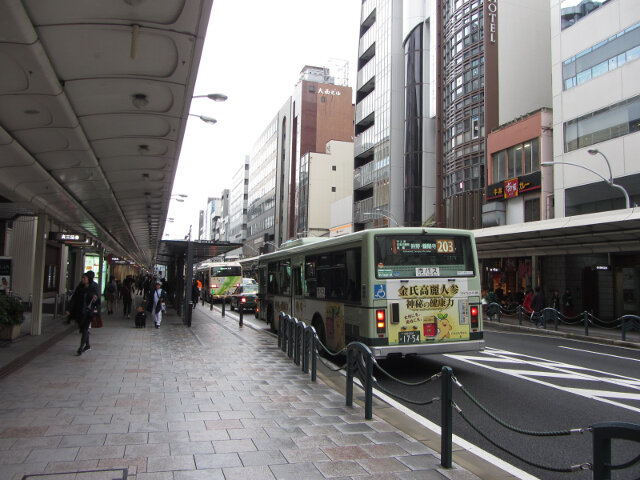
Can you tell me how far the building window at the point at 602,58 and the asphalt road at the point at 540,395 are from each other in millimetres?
18616

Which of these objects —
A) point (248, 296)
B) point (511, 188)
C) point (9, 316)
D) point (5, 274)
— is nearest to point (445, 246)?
point (9, 316)

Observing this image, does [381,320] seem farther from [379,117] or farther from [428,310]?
[379,117]

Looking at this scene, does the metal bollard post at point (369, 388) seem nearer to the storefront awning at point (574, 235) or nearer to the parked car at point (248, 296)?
the storefront awning at point (574, 235)

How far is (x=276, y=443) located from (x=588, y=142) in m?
28.2

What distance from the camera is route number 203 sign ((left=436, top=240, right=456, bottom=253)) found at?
986 cm

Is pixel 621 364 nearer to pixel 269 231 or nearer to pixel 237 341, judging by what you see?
pixel 237 341

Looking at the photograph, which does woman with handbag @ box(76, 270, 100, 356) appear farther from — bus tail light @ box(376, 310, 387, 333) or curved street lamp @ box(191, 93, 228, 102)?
bus tail light @ box(376, 310, 387, 333)

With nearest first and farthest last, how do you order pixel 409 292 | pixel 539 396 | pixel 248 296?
1. pixel 539 396
2. pixel 409 292
3. pixel 248 296

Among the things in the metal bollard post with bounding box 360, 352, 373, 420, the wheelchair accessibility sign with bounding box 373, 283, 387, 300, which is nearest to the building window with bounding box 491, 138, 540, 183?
the wheelchair accessibility sign with bounding box 373, 283, 387, 300

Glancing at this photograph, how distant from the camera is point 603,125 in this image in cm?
2656

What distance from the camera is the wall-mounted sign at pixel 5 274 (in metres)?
12.8

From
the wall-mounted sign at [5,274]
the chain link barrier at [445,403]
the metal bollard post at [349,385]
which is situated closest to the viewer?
the chain link barrier at [445,403]

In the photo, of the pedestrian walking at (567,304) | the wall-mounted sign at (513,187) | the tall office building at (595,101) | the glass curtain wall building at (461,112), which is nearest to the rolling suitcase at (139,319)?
the pedestrian walking at (567,304)

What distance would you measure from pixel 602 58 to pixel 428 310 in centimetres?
2486
